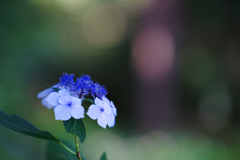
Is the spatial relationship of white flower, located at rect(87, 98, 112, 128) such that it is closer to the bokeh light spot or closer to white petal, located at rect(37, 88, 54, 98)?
white petal, located at rect(37, 88, 54, 98)

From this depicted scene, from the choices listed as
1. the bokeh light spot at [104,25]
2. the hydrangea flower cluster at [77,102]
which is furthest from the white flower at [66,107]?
the bokeh light spot at [104,25]

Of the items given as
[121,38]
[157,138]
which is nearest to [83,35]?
[121,38]

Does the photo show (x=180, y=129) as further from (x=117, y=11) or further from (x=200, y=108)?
(x=117, y=11)

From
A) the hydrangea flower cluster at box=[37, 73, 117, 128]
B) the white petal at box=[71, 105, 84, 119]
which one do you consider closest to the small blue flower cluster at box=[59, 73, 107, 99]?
the hydrangea flower cluster at box=[37, 73, 117, 128]

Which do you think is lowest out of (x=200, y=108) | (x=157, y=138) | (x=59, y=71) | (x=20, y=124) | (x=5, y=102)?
(x=20, y=124)

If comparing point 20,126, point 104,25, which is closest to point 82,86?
point 20,126

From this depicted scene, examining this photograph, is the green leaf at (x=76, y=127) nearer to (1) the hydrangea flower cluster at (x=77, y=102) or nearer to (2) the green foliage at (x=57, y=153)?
(1) the hydrangea flower cluster at (x=77, y=102)

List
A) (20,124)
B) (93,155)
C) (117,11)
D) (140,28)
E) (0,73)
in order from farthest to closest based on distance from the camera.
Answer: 1. (117,11)
2. (140,28)
3. (0,73)
4. (93,155)
5. (20,124)

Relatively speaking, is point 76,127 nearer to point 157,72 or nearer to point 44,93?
point 44,93
